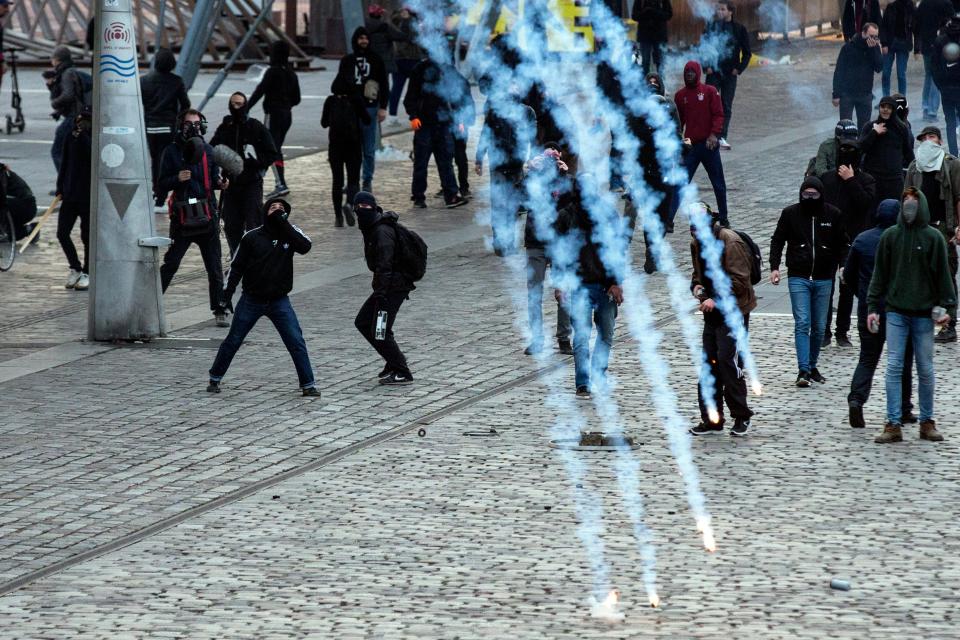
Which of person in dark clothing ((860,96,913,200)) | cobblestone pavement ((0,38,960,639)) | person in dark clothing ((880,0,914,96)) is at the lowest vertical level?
cobblestone pavement ((0,38,960,639))

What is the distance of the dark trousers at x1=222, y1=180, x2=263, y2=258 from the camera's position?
16.7m

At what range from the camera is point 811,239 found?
13344 millimetres

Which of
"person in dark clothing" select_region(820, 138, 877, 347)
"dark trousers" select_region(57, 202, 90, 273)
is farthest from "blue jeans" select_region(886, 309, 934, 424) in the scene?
"dark trousers" select_region(57, 202, 90, 273)

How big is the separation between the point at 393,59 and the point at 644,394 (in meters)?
14.3

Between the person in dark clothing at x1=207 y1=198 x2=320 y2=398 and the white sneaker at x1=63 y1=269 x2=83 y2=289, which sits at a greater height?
the person in dark clothing at x1=207 y1=198 x2=320 y2=398

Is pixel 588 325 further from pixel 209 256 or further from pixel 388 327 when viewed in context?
pixel 209 256

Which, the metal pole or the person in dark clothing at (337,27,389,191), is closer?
the metal pole

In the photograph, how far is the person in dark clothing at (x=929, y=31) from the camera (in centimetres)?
2597

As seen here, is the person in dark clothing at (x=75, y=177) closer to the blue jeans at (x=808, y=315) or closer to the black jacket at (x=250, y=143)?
the black jacket at (x=250, y=143)

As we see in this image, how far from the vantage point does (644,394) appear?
42.5 feet

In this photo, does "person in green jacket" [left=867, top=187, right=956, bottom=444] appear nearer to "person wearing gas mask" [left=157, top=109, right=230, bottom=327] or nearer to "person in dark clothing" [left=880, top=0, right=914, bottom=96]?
"person wearing gas mask" [left=157, top=109, right=230, bottom=327]

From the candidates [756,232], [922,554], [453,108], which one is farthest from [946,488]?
[453,108]

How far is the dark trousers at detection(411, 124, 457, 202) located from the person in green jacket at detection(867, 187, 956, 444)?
368 inches

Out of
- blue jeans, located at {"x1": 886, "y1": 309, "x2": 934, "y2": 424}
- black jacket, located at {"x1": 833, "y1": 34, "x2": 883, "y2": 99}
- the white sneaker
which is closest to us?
blue jeans, located at {"x1": 886, "y1": 309, "x2": 934, "y2": 424}
